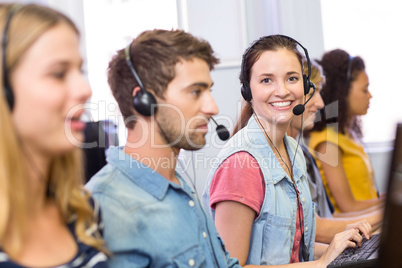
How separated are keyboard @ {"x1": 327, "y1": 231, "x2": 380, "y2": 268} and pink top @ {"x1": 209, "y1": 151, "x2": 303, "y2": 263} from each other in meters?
0.19

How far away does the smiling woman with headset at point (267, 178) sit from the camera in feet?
4.59

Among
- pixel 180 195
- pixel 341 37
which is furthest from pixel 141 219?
pixel 341 37

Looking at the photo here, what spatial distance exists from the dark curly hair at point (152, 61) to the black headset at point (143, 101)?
2cm

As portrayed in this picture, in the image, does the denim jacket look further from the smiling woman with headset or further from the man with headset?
the man with headset

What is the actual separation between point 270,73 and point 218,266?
67 centimetres

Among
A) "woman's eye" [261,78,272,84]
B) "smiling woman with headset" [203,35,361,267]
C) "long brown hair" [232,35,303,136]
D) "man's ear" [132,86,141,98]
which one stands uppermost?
"long brown hair" [232,35,303,136]

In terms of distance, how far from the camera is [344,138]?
2.36 meters

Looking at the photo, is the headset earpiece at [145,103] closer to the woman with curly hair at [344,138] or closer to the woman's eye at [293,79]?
the woman's eye at [293,79]

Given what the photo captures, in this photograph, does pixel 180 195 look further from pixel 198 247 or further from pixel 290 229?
pixel 290 229

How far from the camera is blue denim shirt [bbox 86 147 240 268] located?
96 centimetres

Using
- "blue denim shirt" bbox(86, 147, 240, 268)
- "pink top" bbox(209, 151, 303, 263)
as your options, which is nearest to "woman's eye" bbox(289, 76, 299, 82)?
"pink top" bbox(209, 151, 303, 263)

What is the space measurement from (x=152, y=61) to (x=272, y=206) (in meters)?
0.60

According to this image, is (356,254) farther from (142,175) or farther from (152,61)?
(152,61)

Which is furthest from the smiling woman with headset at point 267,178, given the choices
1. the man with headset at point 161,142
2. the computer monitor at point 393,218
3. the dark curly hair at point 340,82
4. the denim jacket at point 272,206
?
the dark curly hair at point 340,82
